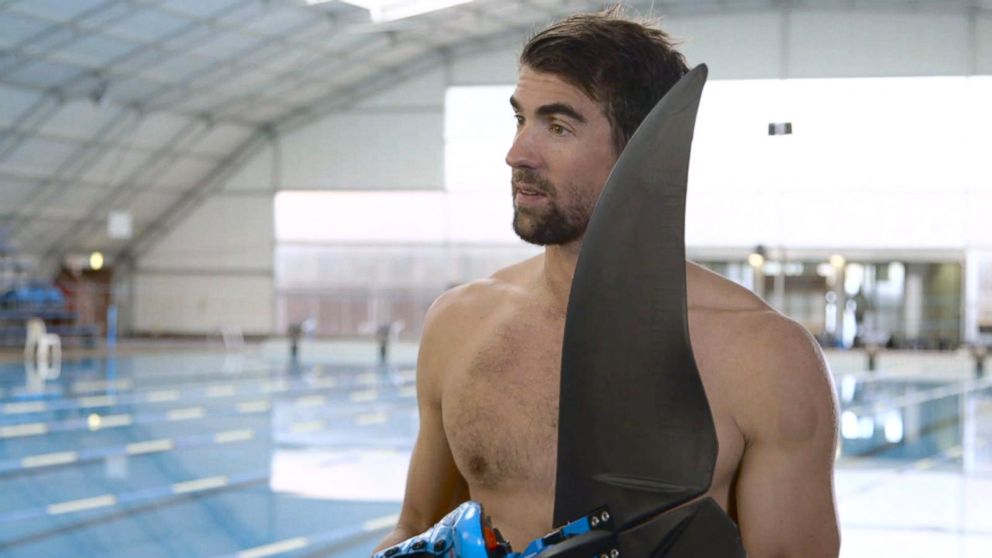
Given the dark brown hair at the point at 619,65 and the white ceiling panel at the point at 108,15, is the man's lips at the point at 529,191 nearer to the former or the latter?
the dark brown hair at the point at 619,65

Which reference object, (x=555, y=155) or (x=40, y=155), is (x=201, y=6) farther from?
(x=555, y=155)

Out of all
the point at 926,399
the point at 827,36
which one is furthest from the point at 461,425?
the point at 827,36

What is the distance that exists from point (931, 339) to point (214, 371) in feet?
58.2

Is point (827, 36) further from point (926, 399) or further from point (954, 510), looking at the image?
point (954, 510)

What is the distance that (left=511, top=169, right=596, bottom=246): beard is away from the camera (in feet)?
5.76

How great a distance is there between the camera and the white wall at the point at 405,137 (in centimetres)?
2397

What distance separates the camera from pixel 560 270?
1915 millimetres

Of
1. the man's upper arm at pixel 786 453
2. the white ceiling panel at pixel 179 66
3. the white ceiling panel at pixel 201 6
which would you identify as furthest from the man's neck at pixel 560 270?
the white ceiling panel at pixel 179 66

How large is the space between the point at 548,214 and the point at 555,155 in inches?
3.6

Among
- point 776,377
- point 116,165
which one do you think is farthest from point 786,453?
point 116,165

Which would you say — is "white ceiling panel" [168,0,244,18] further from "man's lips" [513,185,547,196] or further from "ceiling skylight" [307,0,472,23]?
"man's lips" [513,185,547,196]

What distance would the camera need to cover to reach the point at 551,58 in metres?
1.73

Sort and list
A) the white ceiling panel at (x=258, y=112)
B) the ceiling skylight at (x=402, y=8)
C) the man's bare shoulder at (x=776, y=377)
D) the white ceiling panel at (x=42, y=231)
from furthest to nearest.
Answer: the white ceiling panel at (x=258, y=112), the white ceiling panel at (x=42, y=231), the ceiling skylight at (x=402, y=8), the man's bare shoulder at (x=776, y=377)

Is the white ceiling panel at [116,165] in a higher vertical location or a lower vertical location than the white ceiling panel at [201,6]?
lower
